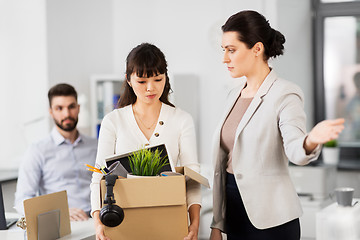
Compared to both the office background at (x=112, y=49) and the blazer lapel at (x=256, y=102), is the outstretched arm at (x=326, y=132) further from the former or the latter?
the office background at (x=112, y=49)

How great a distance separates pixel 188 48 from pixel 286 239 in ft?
11.3

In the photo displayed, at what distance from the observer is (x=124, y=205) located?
1799mm

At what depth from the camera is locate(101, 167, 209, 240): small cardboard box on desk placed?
1.80m

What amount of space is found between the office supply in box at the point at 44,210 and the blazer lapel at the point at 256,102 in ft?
3.01

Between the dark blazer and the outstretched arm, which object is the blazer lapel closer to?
the dark blazer

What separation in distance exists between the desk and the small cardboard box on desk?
65 cm

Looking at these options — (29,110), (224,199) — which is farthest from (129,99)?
(29,110)

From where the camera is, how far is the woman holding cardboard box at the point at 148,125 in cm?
199

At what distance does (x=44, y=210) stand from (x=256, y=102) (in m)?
1.05

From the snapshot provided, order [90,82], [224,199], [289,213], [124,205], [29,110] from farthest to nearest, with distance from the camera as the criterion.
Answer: [90,82] < [29,110] < [224,199] < [289,213] < [124,205]

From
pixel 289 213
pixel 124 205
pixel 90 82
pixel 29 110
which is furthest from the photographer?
pixel 90 82

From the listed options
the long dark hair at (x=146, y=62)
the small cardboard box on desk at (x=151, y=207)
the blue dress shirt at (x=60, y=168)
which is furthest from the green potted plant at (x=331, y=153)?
the small cardboard box on desk at (x=151, y=207)

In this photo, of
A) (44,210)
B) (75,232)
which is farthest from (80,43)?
(44,210)

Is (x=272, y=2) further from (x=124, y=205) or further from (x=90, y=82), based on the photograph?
(x=124, y=205)
